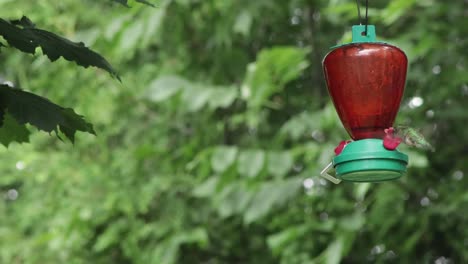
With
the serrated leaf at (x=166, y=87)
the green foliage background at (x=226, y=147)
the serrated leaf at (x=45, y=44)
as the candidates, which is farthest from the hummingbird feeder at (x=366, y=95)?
the serrated leaf at (x=166, y=87)

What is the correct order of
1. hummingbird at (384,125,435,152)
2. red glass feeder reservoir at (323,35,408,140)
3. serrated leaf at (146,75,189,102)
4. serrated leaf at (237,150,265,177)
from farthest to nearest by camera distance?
serrated leaf at (146,75,189,102), serrated leaf at (237,150,265,177), red glass feeder reservoir at (323,35,408,140), hummingbird at (384,125,435,152)

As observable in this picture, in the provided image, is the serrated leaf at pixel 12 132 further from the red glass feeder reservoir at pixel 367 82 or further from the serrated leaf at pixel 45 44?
the red glass feeder reservoir at pixel 367 82

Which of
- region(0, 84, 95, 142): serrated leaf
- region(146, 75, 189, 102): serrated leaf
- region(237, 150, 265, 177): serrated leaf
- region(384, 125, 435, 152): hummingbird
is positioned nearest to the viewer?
region(0, 84, 95, 142): serrated leaf

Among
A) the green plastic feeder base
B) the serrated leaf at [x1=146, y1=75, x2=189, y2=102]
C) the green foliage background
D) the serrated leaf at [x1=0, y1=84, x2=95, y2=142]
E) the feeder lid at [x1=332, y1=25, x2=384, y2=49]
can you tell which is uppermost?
the serrated leaf at [x1=0, y1=84, x2=95, y2=142]

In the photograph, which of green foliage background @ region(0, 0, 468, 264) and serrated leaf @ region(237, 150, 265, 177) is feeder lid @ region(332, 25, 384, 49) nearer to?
green foliage background @ region(0, 0, 468, 264)

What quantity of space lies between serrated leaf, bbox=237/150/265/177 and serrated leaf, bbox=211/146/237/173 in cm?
4

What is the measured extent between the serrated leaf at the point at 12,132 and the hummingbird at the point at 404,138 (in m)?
0.67

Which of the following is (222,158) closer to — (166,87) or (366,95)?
(166,87)

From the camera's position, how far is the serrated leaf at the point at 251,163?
3529 mm

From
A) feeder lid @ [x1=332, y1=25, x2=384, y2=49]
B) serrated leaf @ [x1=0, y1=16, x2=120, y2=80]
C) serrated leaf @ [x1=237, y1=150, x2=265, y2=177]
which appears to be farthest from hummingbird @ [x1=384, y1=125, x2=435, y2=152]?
serrated leaf @ [x1=237, y1=150, x2=265, y2=177]

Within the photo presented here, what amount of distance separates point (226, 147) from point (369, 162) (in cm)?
227

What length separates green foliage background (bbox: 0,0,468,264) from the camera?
3.73m

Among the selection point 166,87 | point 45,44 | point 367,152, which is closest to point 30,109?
point 45,44

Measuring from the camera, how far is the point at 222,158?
358 cm
